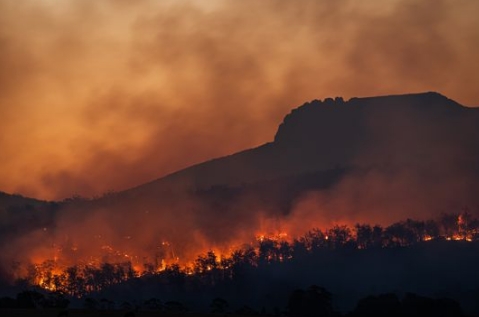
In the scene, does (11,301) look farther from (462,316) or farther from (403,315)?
(462,316)

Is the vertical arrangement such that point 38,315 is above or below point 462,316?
above

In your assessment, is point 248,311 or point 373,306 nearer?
point 373,306

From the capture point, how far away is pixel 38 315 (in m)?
115

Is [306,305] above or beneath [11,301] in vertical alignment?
beneath

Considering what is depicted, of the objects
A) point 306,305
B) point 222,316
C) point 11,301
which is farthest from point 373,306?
point 11,301

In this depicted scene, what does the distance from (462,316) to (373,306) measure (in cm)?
2299

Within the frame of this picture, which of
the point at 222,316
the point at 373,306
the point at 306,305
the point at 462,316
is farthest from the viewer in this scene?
the point at 306,305

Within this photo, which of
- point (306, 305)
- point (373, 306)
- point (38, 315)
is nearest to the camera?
point (38, 315)

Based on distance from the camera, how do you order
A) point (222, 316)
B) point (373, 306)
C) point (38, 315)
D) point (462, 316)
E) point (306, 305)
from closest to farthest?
point (38, 315) < point (222, 316) < point (462, 316) < point (373, 306) < point (306, 305)

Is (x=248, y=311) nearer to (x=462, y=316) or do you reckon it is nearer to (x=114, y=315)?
(x=462, y=316)

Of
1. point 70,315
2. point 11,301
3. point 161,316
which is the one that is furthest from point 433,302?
point 11,301

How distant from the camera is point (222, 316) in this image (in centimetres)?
12506

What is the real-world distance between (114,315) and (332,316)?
3122 inches

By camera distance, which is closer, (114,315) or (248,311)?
(114,315)
